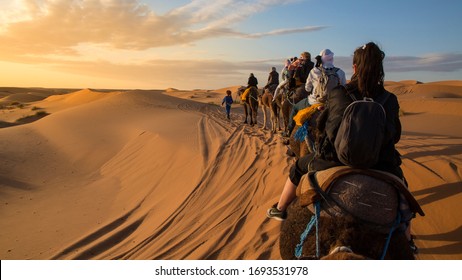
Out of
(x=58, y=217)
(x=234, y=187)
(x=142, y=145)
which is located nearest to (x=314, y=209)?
(x=234, y=187)

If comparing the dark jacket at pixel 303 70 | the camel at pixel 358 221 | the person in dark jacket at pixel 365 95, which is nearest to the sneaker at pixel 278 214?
the person in dark jacket at pixel 365 95

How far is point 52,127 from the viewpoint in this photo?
1894 cm

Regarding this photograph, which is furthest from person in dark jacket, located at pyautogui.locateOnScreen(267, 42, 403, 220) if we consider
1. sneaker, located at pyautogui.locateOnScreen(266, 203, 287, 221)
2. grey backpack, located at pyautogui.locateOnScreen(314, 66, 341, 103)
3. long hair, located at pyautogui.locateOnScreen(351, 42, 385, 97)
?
grey backpack, located at pyautogui.locateOnScreen(314, 66, 341, 103)

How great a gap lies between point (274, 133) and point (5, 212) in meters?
8.95

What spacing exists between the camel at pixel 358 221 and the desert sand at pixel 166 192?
2395 mm

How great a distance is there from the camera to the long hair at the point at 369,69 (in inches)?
114

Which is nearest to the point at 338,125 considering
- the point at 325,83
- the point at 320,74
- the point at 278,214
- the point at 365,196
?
the point at 365,196

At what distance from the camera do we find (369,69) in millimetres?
2922

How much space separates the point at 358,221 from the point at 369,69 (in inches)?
48.2

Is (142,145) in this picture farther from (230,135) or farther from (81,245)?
(81,245)

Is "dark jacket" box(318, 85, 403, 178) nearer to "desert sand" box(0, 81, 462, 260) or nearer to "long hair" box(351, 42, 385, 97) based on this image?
"long hair" box(351, 42, 385, 97)

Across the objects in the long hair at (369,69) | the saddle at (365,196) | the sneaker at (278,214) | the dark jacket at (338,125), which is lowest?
the sneaker at (278,214)

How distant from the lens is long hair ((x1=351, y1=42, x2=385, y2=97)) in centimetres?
291

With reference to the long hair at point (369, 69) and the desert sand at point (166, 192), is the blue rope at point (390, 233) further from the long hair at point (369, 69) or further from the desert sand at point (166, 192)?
the desert sand at point (166, 192)
